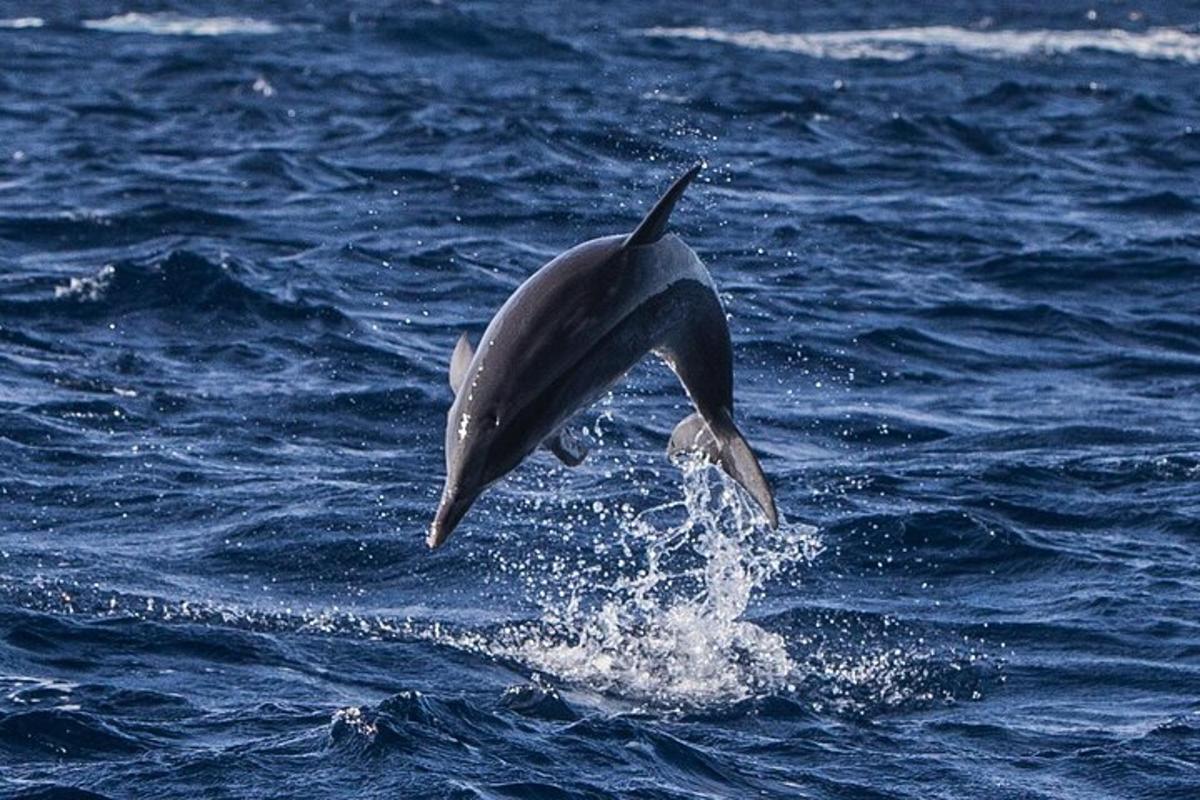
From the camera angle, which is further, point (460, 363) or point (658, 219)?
point (658, 219)

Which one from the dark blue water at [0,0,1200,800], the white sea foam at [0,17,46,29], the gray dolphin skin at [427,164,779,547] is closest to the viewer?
the gray dolphin skin at [427,164,779,547]

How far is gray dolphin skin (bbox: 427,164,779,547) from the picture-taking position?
6938 millimetres

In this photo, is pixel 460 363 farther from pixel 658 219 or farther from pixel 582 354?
pixel 658 219

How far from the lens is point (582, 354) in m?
7.51

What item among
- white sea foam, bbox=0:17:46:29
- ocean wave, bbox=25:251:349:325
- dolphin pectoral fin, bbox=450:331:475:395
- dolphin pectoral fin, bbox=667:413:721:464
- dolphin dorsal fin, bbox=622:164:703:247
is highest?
dolphin dorsal fin, bbox=622:164:703:247

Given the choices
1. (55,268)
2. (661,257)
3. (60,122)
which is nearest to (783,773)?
(661,257)

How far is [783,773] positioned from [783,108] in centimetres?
2125

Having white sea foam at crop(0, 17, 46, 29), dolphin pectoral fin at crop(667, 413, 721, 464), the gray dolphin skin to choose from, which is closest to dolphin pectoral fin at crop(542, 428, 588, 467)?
the gray dolphin skin

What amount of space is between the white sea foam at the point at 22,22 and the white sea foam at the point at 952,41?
1044 cm

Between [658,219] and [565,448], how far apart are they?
31.8 inches

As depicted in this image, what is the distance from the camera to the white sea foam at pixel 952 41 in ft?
133

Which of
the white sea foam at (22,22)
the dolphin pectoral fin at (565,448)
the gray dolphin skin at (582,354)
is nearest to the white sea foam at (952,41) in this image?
the white sea foam at (22,22)

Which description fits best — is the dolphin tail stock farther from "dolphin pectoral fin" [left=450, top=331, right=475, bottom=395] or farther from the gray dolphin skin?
"dolphin pectoral fin" [left=450, top=331, right=475, bottom=395]

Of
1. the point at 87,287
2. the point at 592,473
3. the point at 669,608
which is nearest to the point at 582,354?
the point at 669,608
